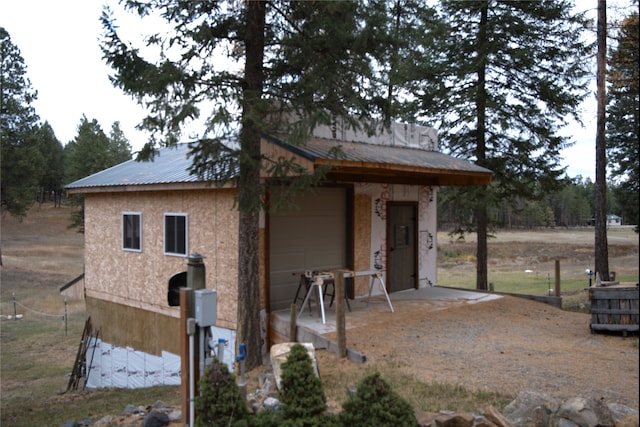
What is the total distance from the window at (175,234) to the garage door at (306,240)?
6.37 ft

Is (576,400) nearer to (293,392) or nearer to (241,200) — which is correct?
(293,392)

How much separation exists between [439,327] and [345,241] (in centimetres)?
305

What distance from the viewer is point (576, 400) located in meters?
4.86

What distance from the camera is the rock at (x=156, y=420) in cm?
569

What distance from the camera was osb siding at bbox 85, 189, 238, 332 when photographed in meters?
9.77

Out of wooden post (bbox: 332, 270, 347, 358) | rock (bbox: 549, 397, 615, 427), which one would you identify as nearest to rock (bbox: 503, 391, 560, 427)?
rock (bbox: 549, 397, 615, 427)

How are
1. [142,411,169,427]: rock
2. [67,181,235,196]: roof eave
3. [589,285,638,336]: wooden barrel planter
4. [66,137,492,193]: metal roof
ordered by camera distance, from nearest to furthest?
[142,411,169,427]: rock < [589,285,638,336]: wooden barrel planter < [66,137,492,193]: metal roof < [67,181,235,196]: roof eave

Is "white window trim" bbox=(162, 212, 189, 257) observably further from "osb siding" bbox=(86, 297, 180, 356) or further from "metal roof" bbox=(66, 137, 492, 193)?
"osb siding" bbox=(86, 297, 180, 356)

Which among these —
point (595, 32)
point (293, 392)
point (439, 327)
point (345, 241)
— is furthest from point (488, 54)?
point (293, 392)

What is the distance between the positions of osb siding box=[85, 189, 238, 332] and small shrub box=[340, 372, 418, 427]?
4243 millimetres

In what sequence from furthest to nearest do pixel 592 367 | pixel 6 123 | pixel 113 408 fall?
pixel 6 123 → pixel 113 408 → pixel 592 367

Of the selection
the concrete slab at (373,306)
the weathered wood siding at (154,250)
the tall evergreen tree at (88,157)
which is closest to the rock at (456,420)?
the concrete slab at (373,306)

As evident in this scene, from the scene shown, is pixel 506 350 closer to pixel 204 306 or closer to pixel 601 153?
pixel 204 306

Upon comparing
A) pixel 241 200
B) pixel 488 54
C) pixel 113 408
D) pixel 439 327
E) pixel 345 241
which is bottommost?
pixel 113 408
